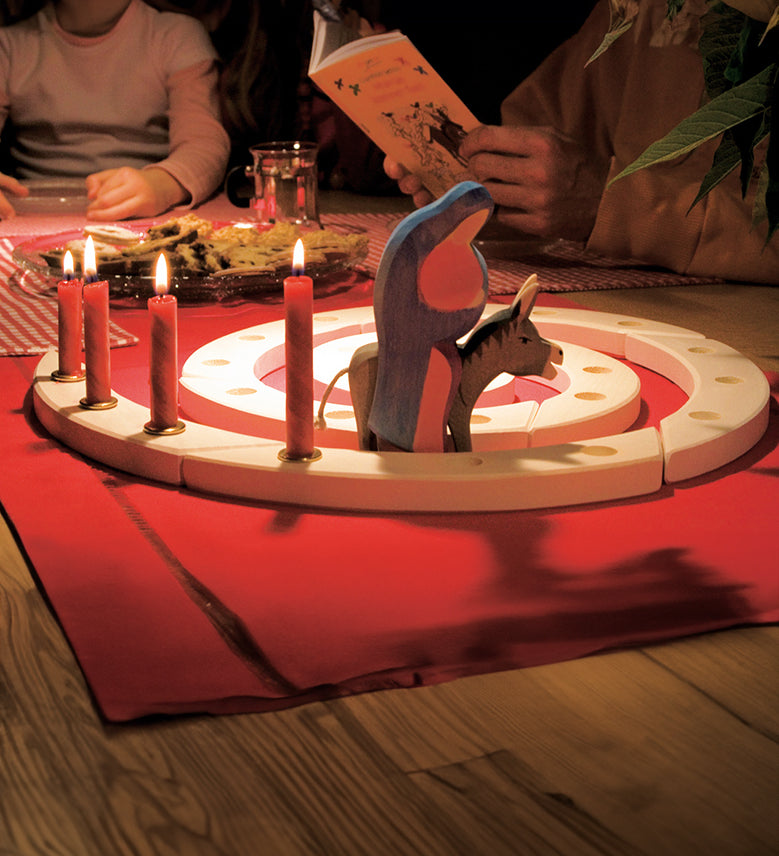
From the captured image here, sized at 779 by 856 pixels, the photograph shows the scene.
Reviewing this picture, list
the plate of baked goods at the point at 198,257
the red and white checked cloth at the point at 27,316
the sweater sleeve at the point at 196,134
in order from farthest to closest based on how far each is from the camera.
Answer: the sweater sleeve at the point at 196,134 → the plate of baked goods at the point at 198,257 → the red and white checked cloth at the point at 27,316

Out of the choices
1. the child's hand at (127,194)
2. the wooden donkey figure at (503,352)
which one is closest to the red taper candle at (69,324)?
the wooden donkey figure at (503,352)

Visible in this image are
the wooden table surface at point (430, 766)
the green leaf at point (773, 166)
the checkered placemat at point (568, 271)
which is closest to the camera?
the wooden table surface at point (430, 766)

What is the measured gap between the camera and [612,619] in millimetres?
731

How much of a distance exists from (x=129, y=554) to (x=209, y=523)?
0.08 m

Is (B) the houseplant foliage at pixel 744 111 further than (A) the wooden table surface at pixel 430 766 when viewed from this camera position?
Yes

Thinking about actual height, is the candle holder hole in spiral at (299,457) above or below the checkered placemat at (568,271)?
above

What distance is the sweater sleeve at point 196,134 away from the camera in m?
2.44

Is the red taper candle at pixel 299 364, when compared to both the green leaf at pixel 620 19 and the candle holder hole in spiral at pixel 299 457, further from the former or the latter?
the green leaf at pixel 620 19

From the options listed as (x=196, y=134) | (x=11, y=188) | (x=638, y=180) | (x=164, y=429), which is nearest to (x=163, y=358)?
(x=164, y=429)

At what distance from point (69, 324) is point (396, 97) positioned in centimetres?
75

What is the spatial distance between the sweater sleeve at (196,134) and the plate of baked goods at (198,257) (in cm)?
72

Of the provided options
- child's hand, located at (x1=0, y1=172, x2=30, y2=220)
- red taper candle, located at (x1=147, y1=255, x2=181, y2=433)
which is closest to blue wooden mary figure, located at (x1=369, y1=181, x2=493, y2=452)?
red taper candle, located at (x1=147, y1=255, x2=181, y2=433)

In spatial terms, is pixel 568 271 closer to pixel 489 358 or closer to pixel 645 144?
pixel 645 144

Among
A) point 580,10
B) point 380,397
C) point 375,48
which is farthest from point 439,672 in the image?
point 580,10
